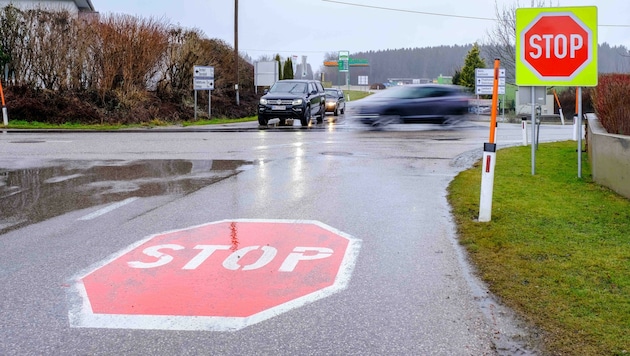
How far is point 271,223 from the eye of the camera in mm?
7301

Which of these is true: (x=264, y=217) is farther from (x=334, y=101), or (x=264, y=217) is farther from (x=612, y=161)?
(x=334, y=101)

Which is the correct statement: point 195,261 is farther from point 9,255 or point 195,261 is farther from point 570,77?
point 570,77

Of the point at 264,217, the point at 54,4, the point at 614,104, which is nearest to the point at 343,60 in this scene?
the point at 54,4

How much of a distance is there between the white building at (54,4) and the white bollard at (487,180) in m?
24.4

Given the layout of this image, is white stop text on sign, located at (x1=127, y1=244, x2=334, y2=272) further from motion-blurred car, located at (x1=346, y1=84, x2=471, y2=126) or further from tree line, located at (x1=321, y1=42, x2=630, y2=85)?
tree line, located at (x1=321, y1=42, x2=630, y2=85)

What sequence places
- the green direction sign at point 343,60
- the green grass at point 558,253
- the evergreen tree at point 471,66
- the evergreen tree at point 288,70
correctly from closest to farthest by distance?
the green grass at point 558,253 → the evergreen tree at point 288,70 → the evergreen tree at point 471,66 → the green direction sign at point 343,60

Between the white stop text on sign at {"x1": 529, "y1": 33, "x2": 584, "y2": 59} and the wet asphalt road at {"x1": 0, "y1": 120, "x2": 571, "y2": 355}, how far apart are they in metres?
2.51

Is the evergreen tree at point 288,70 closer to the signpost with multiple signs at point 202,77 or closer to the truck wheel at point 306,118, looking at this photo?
the signpost with multiple signs at point 202,77

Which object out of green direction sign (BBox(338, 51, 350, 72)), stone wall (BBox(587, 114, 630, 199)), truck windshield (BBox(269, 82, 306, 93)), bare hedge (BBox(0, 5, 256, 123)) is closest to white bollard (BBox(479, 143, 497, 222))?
stone wall (BBox(587, 114, 630, 199))

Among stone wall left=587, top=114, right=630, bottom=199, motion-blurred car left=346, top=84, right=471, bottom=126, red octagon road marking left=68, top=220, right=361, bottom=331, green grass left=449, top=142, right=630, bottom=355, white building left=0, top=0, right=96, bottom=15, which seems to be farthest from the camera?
white building left=0, top=0, right=96, bottom=15

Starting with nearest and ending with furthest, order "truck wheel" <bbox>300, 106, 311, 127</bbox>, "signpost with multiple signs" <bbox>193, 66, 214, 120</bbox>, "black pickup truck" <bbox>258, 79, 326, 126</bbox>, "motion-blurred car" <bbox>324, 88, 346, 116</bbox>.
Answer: "black pickup truck" <bbox>258, 79, 326, 126</bbox>, "truck wheel" <bbox>300, 106, 311, 127</bbox>, "signpost with multiple signs" <bbox>193, 66, 214, 120</bbox>, "motion-blurred car" <bbox>324, 88, 346, 116</bbox>

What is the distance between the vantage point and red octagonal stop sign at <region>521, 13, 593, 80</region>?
32.7 feet

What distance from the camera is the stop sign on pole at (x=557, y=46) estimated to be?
986 centimetres

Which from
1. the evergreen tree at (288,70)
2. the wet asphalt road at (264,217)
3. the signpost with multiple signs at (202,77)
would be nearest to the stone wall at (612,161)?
the wet asphalt road at (264,217)
